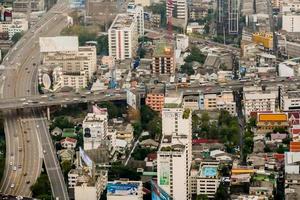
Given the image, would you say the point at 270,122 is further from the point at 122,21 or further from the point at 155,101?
the point at 122,21

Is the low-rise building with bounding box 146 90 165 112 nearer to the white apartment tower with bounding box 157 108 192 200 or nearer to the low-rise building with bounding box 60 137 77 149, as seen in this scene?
the low-rise building with bounding box 60 137 77 149

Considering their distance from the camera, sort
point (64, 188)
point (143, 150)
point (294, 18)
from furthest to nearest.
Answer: point (294, 18) < point (143, 150) < point (64, 188)

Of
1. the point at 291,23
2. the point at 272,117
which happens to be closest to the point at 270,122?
A: the point at 272,117

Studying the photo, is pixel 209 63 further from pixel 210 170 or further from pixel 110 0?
pixel 210 170

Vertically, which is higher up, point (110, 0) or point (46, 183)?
point (110, 0)

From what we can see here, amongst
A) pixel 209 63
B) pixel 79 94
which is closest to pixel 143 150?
pixel 79 94

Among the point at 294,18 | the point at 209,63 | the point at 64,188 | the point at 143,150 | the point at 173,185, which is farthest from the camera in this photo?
the point at 294,18
